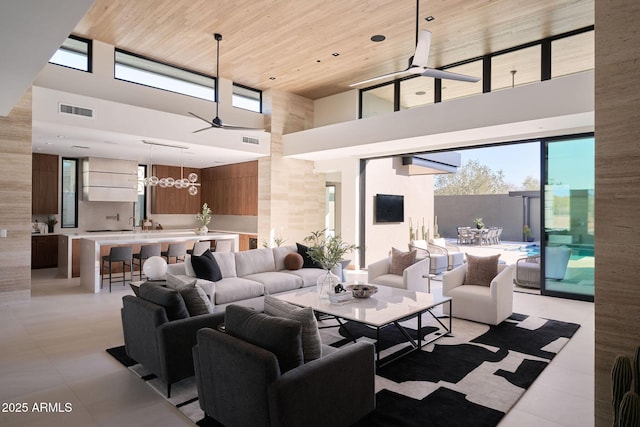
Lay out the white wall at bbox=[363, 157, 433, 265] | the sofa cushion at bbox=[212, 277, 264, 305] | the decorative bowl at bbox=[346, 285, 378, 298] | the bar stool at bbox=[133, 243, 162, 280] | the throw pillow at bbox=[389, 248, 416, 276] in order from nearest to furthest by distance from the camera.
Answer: the decorative bowl at bbox=[346, 285, 378, 298] < the sofa cushion at bbox=[212, 277, 264, 305] < the throw pillow at bbox=[389, 248, 416, 276] < the bar stool at bbox=[133, 243, 162, 280] < the white wall at bbox=[363, 157, 433, 265]

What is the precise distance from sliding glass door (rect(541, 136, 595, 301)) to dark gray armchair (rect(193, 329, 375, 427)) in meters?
5.23

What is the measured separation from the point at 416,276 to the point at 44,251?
27.3ft

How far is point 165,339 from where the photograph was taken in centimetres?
295

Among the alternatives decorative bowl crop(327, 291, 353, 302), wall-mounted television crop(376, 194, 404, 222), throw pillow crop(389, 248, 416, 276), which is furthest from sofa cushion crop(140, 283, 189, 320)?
wall-mounted television crop(376, 194, 404, 222)

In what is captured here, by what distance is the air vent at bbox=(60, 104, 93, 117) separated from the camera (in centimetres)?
614

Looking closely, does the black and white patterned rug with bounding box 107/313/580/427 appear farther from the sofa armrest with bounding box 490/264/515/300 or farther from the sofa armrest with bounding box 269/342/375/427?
the sofa armrest with bounding box 490/264/515/300

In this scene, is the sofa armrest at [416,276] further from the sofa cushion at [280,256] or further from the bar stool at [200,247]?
the bar stool at [200,247]

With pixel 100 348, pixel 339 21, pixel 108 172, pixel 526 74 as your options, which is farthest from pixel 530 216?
pixel 100 348

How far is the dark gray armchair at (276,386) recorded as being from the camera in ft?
6.76

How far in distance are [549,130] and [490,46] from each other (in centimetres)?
172

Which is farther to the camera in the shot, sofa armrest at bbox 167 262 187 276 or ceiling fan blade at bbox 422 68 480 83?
sofa armrest at bbox 167 262 187 276

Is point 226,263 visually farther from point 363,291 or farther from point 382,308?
point 382,308

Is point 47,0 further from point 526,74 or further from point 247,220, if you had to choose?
point 247,220

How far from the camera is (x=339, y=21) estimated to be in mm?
5594
